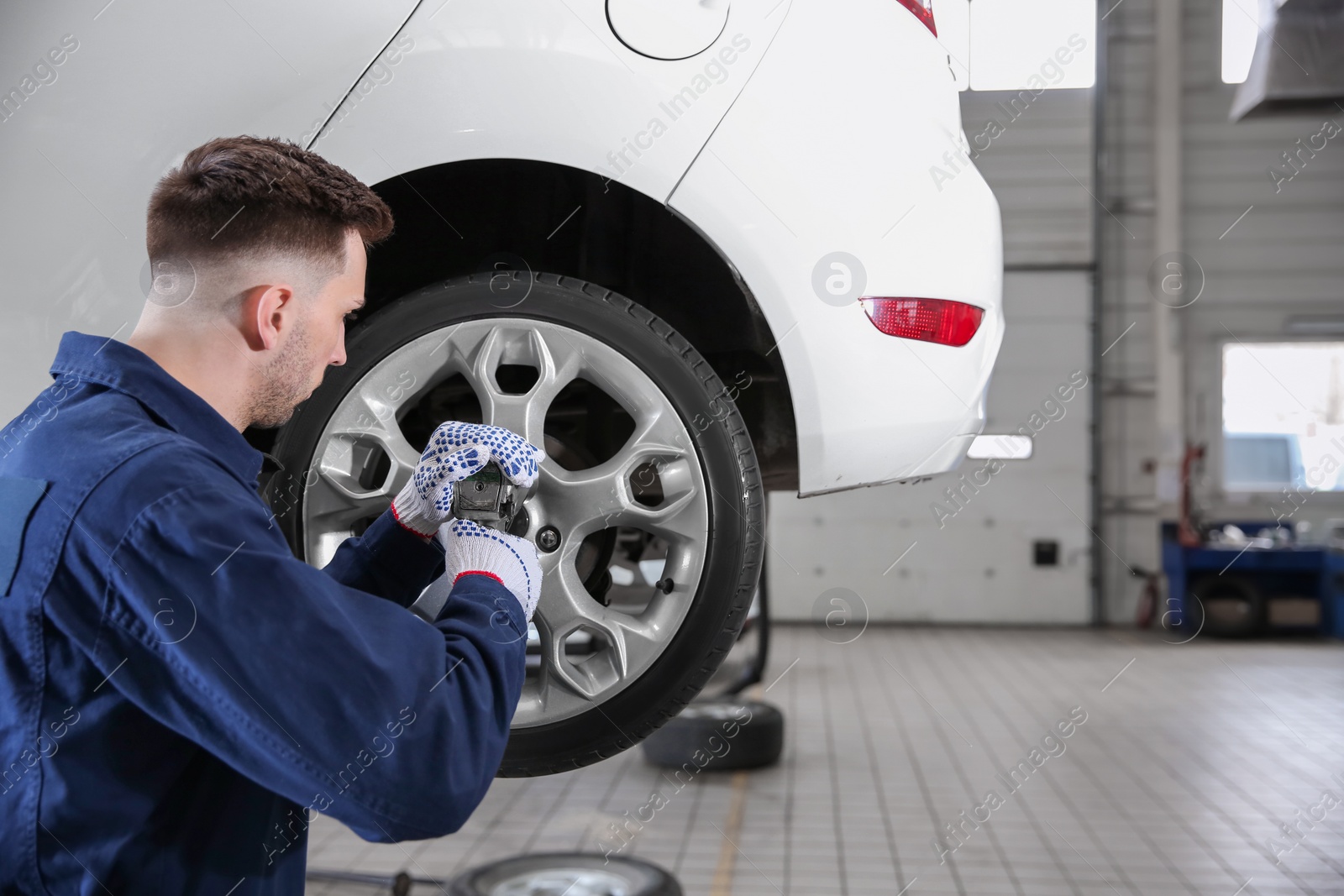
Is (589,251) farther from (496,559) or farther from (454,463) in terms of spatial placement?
(496,559)

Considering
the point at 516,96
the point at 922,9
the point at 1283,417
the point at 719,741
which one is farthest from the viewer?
the point at 1283,417

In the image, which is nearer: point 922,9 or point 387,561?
point 387,561

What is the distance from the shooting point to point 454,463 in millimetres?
1206

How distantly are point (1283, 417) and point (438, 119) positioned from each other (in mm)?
9598

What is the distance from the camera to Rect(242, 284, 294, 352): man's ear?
3.42 feet

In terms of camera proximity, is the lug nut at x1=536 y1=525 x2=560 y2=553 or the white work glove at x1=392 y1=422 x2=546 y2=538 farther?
the lug nut at x1=536 y1=525 x2=560 y2=553

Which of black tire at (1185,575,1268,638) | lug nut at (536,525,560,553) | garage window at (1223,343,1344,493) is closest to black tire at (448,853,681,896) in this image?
lug nut at (536,525,560,553)

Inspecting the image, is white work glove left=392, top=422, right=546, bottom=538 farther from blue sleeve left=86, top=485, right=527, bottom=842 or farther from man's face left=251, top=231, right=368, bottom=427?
blue sleeve left=86, top=485, right=527, bottom=842

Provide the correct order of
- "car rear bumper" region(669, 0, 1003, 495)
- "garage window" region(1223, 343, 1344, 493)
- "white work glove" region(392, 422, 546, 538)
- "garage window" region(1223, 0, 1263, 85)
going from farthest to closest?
"garage window" region(1223, 343, 1344, 493) < "garage window" region(1223, 0, 1263, 85) < "car rear bumper" region(669, 0, 1003, 495) < "white work glove" region(392, 422, 546, 538)

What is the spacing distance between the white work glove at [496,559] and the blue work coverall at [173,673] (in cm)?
12

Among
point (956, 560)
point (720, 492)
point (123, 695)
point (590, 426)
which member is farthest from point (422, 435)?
point (956, 560)

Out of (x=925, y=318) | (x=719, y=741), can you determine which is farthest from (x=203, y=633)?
(x=719, y=741)

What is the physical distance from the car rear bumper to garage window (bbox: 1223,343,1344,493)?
8.82 m

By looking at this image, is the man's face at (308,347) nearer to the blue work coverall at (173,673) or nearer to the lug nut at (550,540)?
the blue work coverall at (173,673)
